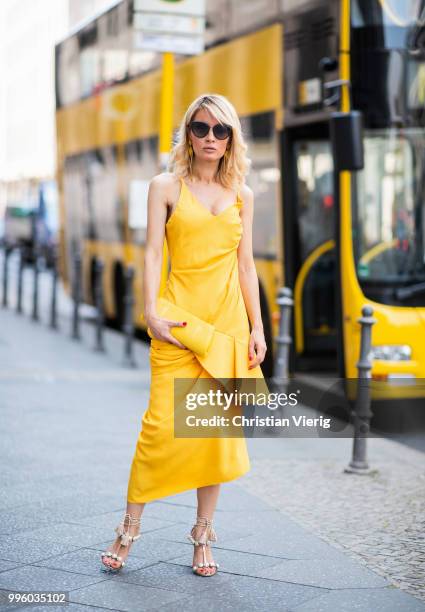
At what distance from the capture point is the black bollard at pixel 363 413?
24.8 ft

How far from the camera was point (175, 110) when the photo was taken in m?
14.0

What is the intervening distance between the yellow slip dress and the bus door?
620cm

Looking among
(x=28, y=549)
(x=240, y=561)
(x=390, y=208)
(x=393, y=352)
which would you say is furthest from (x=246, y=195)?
(x=390, y=208)

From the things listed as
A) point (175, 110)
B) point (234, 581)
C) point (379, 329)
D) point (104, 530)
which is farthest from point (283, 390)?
point (175, 110)

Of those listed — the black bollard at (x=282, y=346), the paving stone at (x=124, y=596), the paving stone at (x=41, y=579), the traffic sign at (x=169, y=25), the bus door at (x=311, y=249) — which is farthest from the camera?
the bus door at (x=311, y=249)

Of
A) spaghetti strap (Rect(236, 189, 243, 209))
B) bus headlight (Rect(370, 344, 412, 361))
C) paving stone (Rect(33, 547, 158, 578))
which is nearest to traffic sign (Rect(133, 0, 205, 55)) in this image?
bus headlight (Rect(370, 344, 412, 361))

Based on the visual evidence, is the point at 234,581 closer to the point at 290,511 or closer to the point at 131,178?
the point at 290,511

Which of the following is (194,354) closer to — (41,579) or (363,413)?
(41,579)

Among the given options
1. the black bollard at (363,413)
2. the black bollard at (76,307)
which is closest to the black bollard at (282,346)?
the black bollard at (363,413)

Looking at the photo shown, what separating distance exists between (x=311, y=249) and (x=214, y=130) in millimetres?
6626

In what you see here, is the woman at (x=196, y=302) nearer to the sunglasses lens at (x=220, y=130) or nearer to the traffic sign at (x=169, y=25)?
the sunglasses lens at (x=220, y=130)

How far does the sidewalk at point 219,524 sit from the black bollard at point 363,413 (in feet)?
0.43

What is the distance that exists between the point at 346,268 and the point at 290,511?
12.3 ft

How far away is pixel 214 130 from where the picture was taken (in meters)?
4.85
